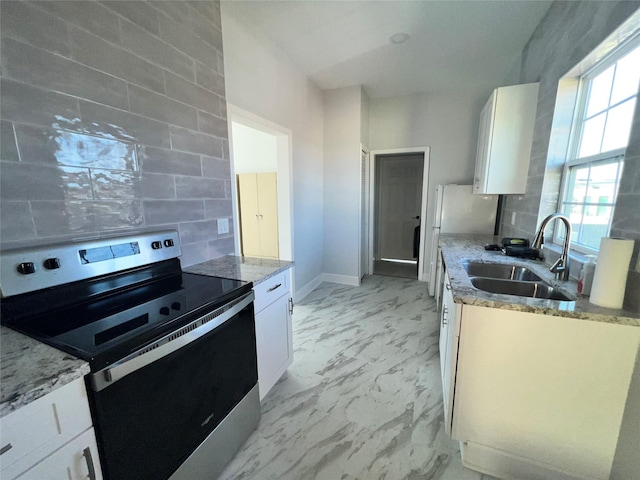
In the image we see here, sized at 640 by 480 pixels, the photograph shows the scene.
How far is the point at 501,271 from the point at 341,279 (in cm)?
233

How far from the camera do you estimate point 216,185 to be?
1.88 metres

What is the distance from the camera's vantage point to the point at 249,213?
3.89 m

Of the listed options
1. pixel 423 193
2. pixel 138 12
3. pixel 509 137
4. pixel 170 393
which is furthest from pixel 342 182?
pixel 170 393

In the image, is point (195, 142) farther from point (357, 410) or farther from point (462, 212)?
point (462, 212)

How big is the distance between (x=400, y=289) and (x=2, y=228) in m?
3.66

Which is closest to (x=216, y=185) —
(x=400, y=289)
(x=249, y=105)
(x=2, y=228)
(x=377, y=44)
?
(x=249, y=105)

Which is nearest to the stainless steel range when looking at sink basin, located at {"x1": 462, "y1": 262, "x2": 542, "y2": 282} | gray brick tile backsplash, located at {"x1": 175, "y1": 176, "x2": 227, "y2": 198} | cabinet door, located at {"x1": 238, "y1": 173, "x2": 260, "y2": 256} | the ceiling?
gray brick tile backsplash, located at {"x1": 175, "y1": 176, "x2": 227, "y2": 198}

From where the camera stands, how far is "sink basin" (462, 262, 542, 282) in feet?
5.75

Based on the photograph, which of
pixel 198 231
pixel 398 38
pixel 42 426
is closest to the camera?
pixel 42 426

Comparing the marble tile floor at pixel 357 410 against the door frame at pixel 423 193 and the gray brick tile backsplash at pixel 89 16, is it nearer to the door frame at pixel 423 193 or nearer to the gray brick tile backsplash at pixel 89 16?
the door frame at pixel 423 193

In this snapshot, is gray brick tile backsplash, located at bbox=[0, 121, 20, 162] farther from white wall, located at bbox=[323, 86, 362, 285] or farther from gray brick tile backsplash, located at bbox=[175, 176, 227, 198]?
white wall, located at bbox=[323, 86, 362, 285]

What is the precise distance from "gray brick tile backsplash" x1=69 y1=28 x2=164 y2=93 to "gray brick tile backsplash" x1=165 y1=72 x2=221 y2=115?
2.4 inches

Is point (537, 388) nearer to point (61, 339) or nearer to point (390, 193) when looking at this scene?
point (61, 339)

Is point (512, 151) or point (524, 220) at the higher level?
point (512, 151)
